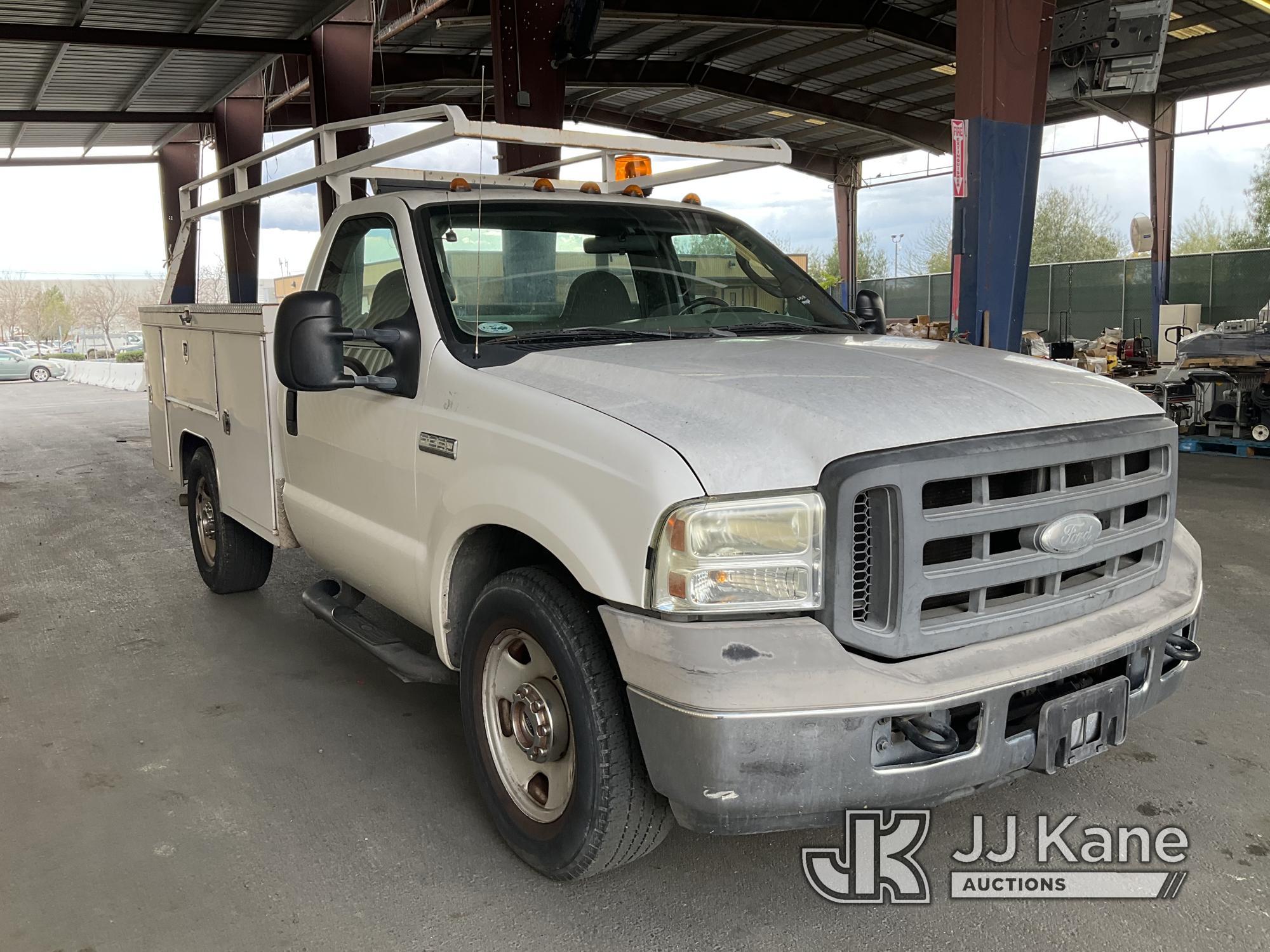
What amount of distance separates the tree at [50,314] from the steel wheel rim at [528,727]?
74.6m

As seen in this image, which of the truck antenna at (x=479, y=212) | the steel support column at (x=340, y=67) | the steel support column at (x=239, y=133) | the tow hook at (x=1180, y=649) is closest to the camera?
the tow hook at (x=1180, y=649)

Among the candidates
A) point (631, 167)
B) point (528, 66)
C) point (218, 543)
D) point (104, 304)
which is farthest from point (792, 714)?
point (104, 304)

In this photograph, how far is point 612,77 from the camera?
74.7 ft

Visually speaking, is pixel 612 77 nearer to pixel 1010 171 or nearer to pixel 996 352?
pixel 1010 171

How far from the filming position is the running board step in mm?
3486

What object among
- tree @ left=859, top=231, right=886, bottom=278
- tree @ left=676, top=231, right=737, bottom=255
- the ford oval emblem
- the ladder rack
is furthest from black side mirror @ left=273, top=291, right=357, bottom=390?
tree @ left=859, top=231, right=886, bottom=278

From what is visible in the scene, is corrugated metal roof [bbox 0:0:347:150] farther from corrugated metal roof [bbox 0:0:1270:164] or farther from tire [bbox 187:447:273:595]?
tire [bbox 187:447:273:595]

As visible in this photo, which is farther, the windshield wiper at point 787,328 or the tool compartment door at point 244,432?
the tool compartment door at point 244,432

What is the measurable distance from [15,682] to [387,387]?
2.61 metres

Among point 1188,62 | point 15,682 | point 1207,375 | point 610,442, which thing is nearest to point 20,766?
point 15,682

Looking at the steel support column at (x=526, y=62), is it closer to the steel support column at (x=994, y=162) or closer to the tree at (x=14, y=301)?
the steel support column at (x=994, y=162)

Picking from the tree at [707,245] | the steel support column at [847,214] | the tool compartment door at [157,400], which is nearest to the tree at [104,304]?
the steel support column at [847,214]

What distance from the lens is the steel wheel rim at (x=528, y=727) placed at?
9.10 feet

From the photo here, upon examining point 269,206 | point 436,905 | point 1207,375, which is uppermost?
point 269,206
